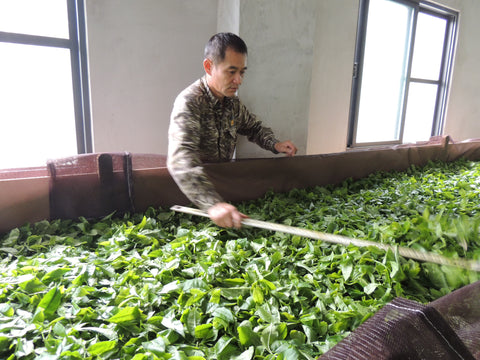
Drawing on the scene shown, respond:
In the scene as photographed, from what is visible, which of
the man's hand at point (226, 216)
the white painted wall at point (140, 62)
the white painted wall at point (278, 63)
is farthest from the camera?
the white painted wall at point (278, 63)

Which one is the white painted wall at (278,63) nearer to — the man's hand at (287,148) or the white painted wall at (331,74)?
the man's hand at (287,148)

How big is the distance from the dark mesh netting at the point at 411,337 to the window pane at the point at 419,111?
17.6 feet

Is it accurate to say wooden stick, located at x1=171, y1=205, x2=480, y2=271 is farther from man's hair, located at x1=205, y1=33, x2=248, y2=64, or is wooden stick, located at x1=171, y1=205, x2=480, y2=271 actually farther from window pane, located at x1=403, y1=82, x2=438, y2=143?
window pane, located at x1=403, y1=82, x2=438, y2=143

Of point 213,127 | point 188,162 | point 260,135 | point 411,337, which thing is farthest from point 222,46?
point 411,337

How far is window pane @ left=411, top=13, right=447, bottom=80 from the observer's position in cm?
539

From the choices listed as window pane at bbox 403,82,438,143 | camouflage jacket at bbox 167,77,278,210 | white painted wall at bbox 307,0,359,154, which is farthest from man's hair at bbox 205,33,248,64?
window pane at bbox 403,82,438,143

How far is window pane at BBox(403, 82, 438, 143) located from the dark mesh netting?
212 inches

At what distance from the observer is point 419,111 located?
580 cm

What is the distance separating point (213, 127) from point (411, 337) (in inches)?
65.7

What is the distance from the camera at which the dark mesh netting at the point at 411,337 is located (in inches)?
27.6

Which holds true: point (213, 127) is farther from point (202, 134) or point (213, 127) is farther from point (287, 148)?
point (287, 148)

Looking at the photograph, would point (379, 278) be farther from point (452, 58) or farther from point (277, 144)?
point (452, 58)

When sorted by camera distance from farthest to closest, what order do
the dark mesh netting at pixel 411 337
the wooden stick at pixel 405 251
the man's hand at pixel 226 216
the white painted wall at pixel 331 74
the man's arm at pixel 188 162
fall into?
the white painted wall at pixel 331 74
the man's arm at pixel 188 162
the man's hand at pixel 226 216
the wooden stick at pixel 405 251
the dark mesh netting at pixel 411 337

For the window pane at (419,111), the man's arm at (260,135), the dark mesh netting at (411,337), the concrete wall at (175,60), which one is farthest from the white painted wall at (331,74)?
the dark mesh netting at (411,337)
